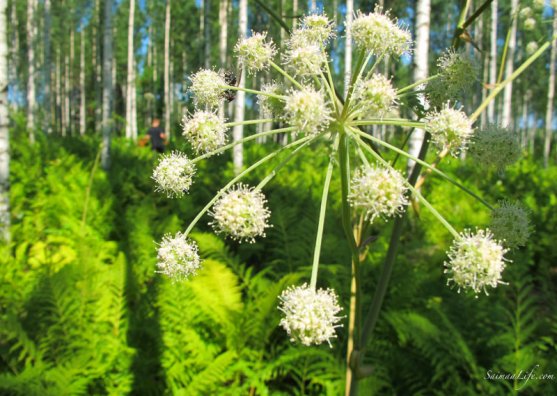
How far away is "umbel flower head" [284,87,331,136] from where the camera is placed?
1147mm

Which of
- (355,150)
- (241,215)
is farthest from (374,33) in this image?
(241,215)

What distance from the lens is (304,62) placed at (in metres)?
1.25

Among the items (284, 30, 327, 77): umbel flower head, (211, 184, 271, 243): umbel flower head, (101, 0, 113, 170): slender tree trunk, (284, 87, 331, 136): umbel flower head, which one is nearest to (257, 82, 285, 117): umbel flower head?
(284, 30, 327, 77): umbel flower head

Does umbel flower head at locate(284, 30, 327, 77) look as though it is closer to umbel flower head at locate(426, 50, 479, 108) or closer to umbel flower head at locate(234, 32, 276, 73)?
umbel flower head at locate(234, 32, 276, 73)

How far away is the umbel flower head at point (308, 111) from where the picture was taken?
115 centimetres

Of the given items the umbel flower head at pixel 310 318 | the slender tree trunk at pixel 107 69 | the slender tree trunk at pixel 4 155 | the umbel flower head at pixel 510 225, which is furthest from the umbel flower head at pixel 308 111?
the slender tree trunk at pixel 107 69

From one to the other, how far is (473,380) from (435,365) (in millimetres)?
329

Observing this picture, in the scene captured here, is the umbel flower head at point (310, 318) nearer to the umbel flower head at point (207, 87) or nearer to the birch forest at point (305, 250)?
the birch forest at point (305, 250)

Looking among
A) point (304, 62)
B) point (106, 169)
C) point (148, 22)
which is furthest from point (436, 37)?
point (304, 62)

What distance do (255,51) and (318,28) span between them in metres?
0.23

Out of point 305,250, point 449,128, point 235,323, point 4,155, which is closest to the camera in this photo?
point 449,128

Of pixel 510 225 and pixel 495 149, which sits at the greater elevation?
pixel 495 149

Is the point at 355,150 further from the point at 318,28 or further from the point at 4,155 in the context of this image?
the point at 4,155

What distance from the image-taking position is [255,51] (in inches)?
58.4
